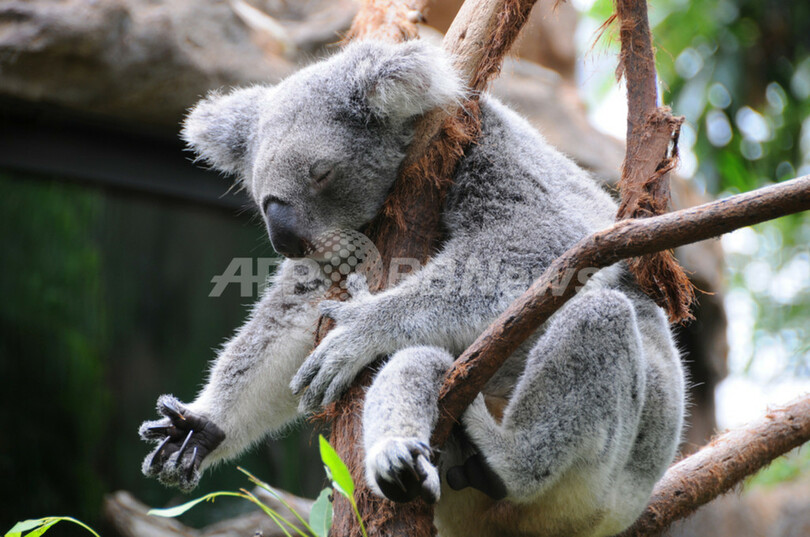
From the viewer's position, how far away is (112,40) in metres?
5.08

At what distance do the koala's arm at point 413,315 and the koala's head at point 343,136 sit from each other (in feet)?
1.26

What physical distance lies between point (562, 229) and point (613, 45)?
2.46ft

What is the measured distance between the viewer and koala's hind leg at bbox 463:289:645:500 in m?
2.07

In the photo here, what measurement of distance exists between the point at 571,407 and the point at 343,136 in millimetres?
1285

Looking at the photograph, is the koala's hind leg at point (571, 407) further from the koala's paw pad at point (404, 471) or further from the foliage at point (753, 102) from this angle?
the foliage at point (753, 102)

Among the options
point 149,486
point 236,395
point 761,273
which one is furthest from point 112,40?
point 761,273

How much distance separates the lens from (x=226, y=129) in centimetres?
310

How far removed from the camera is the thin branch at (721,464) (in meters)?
2.69

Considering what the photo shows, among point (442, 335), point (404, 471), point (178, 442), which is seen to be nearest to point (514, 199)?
point (442, 335)

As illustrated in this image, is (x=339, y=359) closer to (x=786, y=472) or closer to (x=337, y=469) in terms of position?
(x=337, y=469)

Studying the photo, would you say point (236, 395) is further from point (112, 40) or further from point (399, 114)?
point (112, 40)

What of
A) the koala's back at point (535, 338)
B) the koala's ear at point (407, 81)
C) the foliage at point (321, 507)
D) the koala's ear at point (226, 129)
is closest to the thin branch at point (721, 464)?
the koala's back at point (535, 338)

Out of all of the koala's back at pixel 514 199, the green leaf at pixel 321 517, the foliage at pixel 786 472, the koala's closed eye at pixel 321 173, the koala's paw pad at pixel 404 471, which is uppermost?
the koala's back at pixel 514 199

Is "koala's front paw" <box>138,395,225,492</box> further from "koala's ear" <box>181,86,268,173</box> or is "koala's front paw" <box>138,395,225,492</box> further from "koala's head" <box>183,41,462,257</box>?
"koala's ear" <box>181,86,268,173</box>
